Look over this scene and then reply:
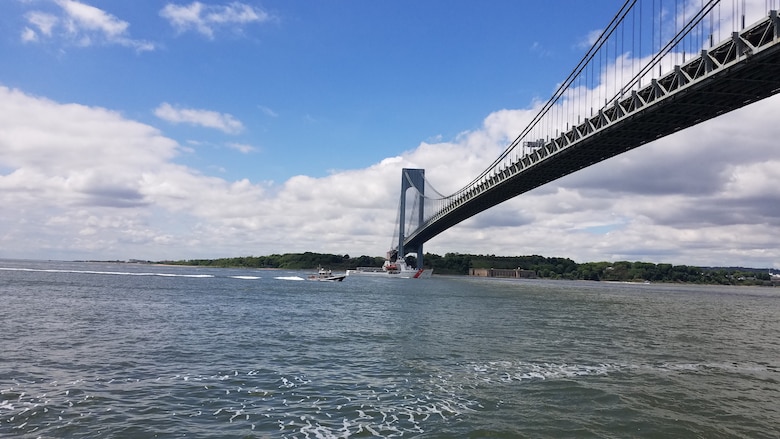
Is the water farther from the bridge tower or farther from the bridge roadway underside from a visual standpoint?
the bridge tower

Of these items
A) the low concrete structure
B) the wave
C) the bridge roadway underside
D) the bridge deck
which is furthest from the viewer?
the low concrete structure

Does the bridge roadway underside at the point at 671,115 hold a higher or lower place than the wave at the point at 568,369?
higher

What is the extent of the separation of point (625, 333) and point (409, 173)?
352 feet

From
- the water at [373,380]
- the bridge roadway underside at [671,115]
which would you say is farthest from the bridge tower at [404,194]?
the water at [373,380]

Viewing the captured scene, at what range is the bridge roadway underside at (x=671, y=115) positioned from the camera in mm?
26766

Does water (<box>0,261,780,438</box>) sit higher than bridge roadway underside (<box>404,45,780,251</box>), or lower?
lower

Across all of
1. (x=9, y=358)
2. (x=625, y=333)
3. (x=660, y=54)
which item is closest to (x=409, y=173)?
(x=660, y=54)

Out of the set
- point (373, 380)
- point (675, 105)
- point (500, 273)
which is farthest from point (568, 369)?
point (500, 273)

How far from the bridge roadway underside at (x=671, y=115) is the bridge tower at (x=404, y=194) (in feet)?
186

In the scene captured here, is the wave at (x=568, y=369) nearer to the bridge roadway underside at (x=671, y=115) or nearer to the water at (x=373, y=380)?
the water at (x=373, y=380)

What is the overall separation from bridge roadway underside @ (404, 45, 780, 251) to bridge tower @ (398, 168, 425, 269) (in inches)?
2228

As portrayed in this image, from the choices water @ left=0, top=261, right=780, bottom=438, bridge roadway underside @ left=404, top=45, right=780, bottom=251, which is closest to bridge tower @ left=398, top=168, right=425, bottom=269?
bridge roadway underside @ left=404, top=45, right=780, bottom=251

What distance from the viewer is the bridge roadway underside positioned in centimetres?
2677

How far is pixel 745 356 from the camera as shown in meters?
18.5
